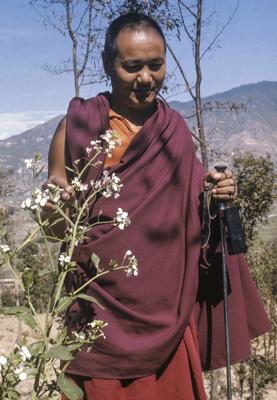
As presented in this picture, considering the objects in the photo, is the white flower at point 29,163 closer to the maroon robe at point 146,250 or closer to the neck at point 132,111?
the maroon robe at point 146,250

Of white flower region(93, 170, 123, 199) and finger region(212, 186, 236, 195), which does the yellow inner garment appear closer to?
finger region(212, 186, 236, 195)

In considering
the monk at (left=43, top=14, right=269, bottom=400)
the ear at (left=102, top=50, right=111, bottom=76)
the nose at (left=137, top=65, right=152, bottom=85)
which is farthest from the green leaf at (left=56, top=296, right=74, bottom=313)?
the ear at (left=102, top=50, right=111, bottom=76)

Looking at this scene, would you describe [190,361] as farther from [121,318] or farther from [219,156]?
[219,156]

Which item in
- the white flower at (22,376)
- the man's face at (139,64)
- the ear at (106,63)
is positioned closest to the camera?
the white flower at (22,376)

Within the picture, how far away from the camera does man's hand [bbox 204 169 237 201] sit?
6.40ft

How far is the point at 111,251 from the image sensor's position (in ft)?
6.22

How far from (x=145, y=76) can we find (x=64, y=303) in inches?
41.6

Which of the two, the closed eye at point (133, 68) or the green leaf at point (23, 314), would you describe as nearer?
the green leaf at point (23, 314)

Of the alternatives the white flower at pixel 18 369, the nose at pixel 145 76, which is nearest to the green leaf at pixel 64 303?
the white flower at pixel 18 369

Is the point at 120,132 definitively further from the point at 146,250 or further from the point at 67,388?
the point at 67,388

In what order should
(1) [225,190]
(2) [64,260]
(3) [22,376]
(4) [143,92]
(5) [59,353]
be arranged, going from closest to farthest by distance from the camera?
1. (3) [22,376]
2. (5) [59,353]
3. (2) [64,260]
4. (1) [225,190]
5. (4) [143,92]

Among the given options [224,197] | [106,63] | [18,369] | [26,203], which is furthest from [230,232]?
[18,369]

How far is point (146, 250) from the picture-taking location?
1.96m

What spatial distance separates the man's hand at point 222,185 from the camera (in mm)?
Result: 1950
